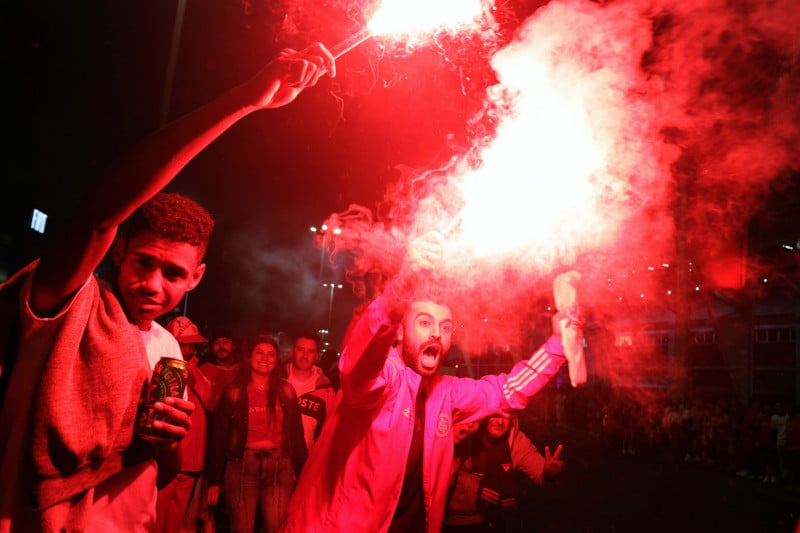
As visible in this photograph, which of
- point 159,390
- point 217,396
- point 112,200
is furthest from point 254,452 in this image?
point 112,200

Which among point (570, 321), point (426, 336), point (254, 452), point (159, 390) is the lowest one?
point (254, 452)

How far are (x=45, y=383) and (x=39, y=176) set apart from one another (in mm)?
29430

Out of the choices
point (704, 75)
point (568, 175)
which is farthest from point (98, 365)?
point (704, 75)

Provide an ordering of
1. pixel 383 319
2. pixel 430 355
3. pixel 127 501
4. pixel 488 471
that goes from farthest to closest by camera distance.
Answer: pixel 488 471
pixel 430 355
pixel 383 319
pixel 127 501

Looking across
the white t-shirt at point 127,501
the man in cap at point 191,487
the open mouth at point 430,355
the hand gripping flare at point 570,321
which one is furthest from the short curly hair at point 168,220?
the man in cap at point 191,487

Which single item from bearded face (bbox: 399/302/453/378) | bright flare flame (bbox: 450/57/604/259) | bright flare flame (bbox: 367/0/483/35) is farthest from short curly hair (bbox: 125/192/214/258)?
bright flare flame (bbox: 450/57/604/259)

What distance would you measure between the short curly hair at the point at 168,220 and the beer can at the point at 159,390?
1.51ft

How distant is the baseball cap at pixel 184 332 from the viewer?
7.28 metres

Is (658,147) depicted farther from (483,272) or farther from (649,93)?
(483,272)

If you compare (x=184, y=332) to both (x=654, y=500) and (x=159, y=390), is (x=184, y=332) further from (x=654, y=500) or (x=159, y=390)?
(x=654, y=500)

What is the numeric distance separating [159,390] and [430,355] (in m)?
2.55

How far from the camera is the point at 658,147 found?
5.92 metres

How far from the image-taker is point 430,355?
14.4 feet

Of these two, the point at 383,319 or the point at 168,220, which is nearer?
the point at 168,220
